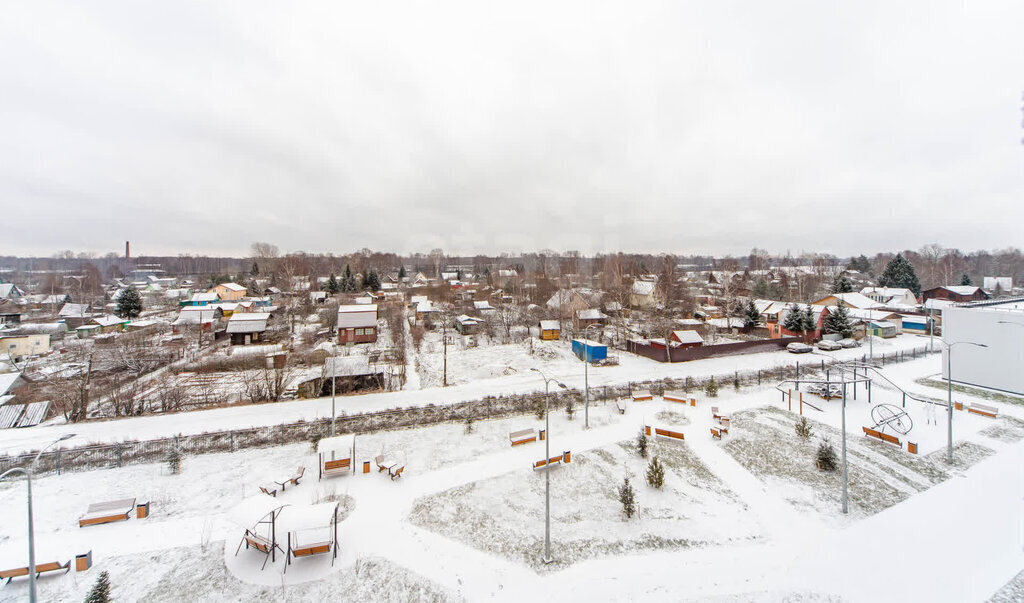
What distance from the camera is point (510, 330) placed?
43594mm

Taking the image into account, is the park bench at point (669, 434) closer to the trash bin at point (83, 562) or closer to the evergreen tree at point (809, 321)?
the trash bin at point (83, 562)

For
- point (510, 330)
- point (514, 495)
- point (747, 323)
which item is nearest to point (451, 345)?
point (510, 330)

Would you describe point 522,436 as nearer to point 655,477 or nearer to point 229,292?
point 655,477

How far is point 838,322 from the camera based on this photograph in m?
38.5

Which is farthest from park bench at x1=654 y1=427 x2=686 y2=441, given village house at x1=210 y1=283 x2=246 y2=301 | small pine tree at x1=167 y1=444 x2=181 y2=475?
village house at x1=210 y1=283 x2=246 y2=301

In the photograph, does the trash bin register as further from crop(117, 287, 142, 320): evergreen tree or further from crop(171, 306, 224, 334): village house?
crop(117, 287, 142, 320): evergreen tree

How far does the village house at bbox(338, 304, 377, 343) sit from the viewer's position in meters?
38.3

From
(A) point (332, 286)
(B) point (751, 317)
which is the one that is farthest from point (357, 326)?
(B) point (751, 317)

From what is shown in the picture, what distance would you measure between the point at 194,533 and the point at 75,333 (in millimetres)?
54274

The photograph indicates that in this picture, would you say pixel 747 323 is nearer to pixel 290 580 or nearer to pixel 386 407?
pixel 386 407

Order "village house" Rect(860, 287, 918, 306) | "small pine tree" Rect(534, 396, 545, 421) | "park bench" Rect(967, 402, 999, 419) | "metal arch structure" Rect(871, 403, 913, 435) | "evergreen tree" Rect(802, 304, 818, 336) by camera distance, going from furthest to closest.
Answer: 1. "village house" Rect(860, 287, 918, 306)
2. "evergreen tree" Rect(802, 304, 818, 336)
3. "small pine tree" Rect(534, 396, 545, 421)
4. "park bench" Rect(967, 402, 999, 419)
5. "metal arch structure" Rect(871, 403, 913, 435)

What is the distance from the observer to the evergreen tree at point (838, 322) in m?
38.3

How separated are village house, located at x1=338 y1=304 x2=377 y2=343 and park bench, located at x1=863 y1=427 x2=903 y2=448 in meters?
38.1

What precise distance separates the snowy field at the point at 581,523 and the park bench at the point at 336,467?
0.32m
